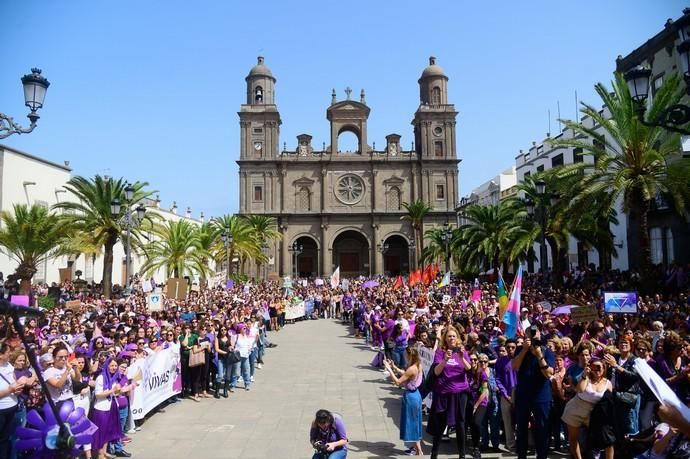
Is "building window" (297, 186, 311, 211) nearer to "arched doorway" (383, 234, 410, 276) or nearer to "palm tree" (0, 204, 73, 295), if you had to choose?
"arched doorway" (383, 234, 410, 276)

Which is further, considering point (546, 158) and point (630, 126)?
point (546, 158)

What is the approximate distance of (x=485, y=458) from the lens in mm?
7523

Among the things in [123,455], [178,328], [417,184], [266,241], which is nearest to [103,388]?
[123,455]

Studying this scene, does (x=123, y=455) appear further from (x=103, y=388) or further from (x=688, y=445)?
(x=688, y=445)

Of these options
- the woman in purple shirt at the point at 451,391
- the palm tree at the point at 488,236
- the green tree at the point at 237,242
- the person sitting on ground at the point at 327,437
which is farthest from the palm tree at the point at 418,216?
the person sitting on ground at the point at 327,437

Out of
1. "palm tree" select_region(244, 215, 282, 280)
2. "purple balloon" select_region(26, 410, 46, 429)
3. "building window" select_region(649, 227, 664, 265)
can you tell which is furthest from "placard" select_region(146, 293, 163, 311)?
"palm tree" select_region(244, 215, 282, 280)

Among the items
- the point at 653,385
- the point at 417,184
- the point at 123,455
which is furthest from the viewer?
the point at 417,184

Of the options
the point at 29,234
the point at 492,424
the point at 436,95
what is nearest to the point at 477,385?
the point at 492,424

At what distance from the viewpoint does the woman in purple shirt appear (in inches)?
289

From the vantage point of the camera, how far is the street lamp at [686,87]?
7387mm

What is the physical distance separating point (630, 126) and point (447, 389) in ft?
44.1

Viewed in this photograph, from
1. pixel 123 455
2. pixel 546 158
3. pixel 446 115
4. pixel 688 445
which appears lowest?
pixel 123 455

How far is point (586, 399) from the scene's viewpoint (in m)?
6.27

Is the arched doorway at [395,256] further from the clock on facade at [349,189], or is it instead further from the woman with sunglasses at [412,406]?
the woman with sunglasses at [412,406]
